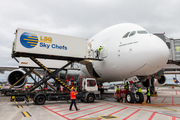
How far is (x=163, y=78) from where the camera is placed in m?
21.1

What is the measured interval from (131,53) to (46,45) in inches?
249

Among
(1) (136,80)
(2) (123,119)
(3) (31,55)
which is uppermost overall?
(3) (31,55)

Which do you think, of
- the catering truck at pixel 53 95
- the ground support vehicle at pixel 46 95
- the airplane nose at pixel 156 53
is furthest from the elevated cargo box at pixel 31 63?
the airplane nose at pixel 156 53

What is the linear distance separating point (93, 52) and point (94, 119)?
312 inches

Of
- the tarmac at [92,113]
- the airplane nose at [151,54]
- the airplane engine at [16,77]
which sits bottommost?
the tarmac at [92,113]

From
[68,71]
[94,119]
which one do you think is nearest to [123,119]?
[94,119]

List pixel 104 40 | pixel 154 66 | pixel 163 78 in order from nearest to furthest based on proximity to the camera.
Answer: pixel 154 66
pixel 104 40
pixel 163 78

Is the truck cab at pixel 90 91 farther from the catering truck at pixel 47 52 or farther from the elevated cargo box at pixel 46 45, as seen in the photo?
the elevated cargo box at pixel 46 45

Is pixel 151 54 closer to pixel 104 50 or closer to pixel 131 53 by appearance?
pixel 131 53

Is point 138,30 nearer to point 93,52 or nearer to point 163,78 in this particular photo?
point 93,52

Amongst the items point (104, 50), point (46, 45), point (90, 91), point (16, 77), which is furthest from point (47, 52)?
point (16, 77)

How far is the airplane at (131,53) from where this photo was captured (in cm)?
905

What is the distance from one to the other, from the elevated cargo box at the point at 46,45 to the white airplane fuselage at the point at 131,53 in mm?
2188

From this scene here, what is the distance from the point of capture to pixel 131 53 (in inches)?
380
